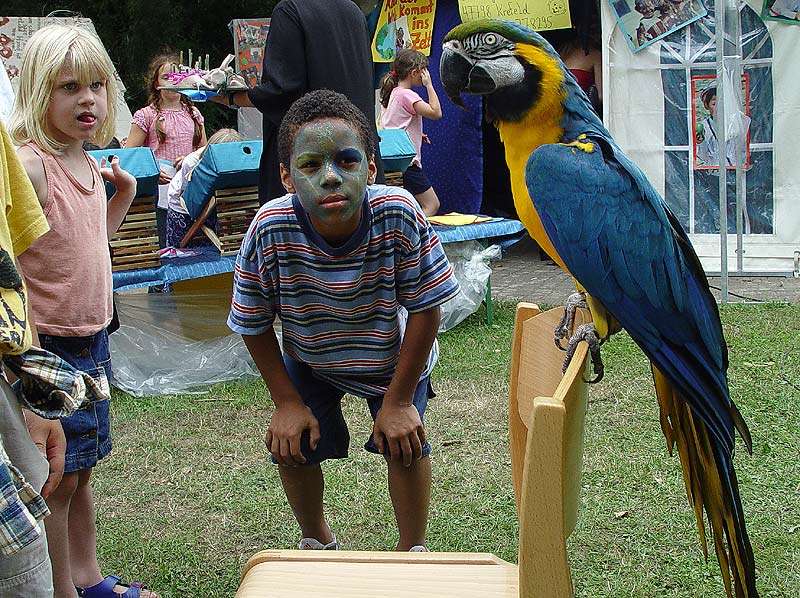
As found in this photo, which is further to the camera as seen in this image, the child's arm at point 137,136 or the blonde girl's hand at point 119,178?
the child's arm at point 137,136

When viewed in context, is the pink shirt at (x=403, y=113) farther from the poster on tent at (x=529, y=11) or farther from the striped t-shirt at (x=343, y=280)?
the striped t-shirt at (x=343, y=280)

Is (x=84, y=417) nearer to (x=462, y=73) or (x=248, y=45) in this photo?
(x=462, y=73)

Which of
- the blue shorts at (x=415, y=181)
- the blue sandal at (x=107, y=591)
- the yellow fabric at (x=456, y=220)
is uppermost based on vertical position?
the blue shorts at (x=415, y=181)

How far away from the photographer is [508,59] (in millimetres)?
1967

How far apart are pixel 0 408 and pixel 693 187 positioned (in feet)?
18.6

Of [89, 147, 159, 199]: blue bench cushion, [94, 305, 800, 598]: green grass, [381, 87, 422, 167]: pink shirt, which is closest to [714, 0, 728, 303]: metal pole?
[94, 305, 800, 598]: green grass

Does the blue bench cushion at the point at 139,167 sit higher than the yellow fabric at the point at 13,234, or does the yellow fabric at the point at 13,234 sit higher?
the yellow fabric at the point at 13,234

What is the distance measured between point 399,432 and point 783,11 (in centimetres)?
506

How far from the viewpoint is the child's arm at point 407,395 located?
7.00ft

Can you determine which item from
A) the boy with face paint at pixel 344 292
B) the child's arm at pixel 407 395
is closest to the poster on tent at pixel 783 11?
the boy with face paint at pixel 344 292

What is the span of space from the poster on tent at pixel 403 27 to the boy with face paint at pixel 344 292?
212 inches

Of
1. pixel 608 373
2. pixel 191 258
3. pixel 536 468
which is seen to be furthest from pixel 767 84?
pixel 536 468

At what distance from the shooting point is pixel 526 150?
210 cm

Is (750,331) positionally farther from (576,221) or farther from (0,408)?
(0,408)
